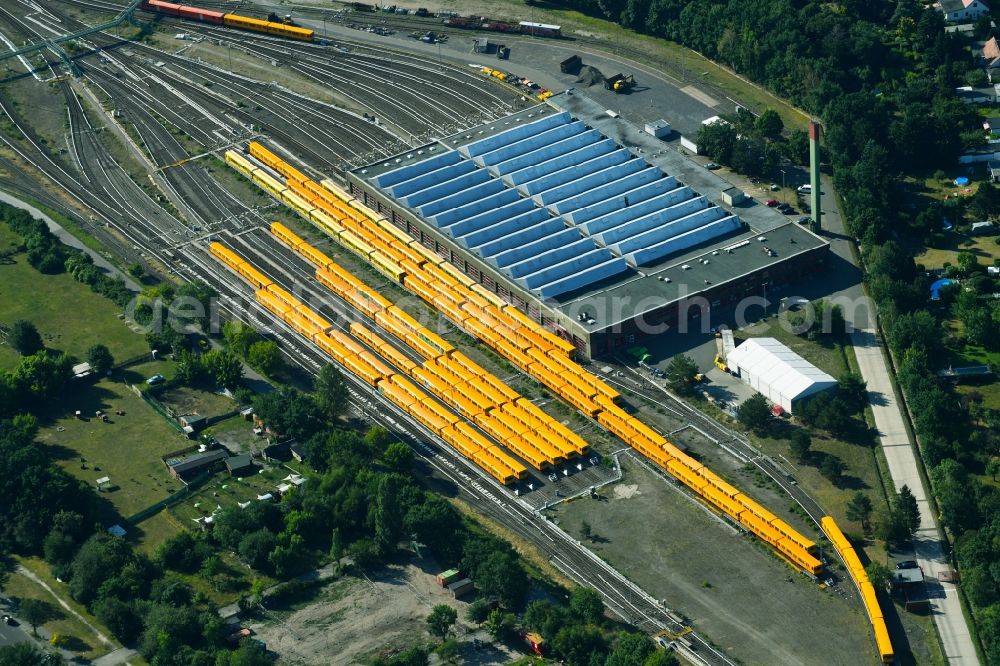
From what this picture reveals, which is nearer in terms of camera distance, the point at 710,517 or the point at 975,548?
the point at 975,548

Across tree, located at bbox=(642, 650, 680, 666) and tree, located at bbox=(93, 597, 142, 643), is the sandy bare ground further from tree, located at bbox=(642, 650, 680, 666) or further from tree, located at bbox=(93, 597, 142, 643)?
tree, located at bbox=(642, 650, 680, 666)

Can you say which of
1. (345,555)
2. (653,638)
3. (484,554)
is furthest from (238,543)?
(653,638)

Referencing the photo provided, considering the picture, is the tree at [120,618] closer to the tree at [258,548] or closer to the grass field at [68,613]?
the grass field at [68,613]

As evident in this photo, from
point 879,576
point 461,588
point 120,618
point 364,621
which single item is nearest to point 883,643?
point 879,576

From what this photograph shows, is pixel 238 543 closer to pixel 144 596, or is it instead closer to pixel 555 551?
pixel 144 596

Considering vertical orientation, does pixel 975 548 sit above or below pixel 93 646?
above

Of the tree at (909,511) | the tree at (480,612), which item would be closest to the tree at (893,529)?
the tree at (909,511)
